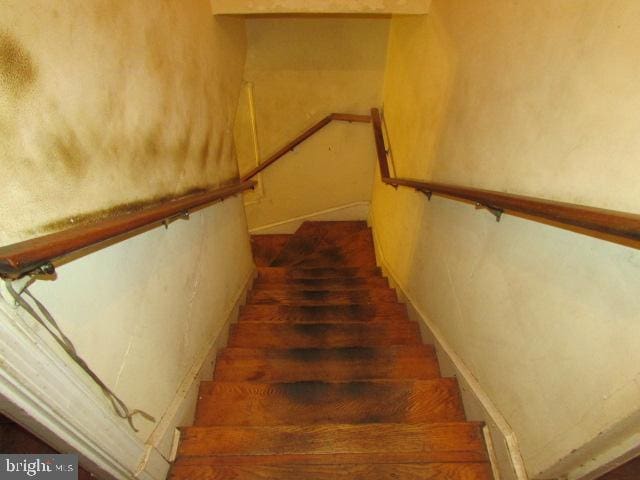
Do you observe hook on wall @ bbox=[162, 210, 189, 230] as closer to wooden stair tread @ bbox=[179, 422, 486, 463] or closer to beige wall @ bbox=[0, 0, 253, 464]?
beige wall @ bbox=[0, 0, 253, 464]

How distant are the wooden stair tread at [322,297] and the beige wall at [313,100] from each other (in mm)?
1900

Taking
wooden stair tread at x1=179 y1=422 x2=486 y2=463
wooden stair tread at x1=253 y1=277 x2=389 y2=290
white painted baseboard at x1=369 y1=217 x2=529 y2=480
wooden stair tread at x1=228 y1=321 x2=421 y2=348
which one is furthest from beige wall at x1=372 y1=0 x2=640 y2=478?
wooden stair tread at x1=253 y1=277 x2=389 y2=290

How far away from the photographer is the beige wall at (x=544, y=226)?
757 millimetres

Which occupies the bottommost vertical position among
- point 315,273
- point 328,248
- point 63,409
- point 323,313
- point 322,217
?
point 328,248

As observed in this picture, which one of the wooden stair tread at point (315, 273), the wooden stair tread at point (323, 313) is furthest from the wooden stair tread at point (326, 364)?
the wooden stair tread at point (315, 273)

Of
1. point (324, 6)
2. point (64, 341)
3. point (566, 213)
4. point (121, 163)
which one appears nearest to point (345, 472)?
point (64, 341)

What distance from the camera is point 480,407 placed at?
55.2 inches

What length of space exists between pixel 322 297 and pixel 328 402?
124cm

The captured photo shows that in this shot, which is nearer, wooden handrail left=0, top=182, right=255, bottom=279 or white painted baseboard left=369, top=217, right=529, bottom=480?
wooden handrail left=0, top=182, right=255, bottom=279

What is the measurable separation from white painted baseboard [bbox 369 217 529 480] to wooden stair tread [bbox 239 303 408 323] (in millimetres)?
275

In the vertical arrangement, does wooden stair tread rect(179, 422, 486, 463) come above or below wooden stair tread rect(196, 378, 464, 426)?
above

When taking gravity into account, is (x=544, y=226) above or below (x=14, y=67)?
below

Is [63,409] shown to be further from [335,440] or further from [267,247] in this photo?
[267,247]

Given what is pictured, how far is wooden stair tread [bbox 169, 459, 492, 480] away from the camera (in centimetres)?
129
